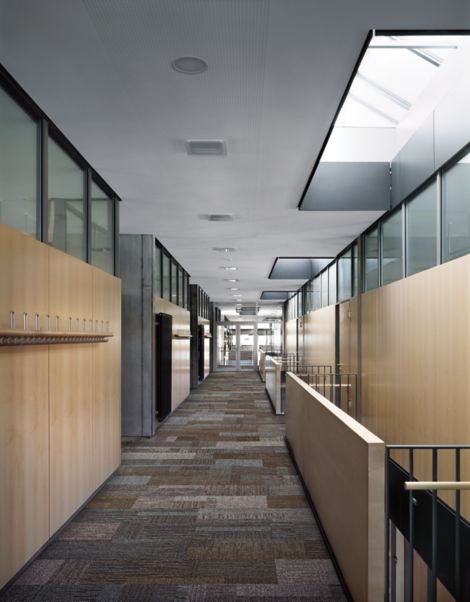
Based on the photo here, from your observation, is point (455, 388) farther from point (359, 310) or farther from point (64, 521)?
point (359, 310)

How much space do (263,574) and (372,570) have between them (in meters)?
1.07

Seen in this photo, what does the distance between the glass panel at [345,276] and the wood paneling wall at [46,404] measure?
194 inches

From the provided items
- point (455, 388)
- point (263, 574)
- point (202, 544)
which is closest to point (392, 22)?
point (455, 388)

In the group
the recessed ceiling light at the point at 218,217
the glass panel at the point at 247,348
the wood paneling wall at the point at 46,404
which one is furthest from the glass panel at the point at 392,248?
the glass panel at the point at 247,348

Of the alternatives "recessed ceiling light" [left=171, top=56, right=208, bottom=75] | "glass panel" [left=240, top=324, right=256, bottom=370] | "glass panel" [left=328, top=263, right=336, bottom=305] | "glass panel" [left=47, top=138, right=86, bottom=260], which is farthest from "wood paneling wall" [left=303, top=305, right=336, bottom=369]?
"glass panel" [left=240, top=324, right=256, bottom=370]

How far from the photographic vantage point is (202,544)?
3875 millimetres

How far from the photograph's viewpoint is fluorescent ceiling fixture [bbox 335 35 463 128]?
16.2 ft

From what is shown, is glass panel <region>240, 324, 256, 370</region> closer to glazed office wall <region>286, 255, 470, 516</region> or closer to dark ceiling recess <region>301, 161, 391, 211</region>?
glazed office wall <region>286, 255, 470, 516</region>

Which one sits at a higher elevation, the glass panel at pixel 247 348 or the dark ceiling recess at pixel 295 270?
the dark ceiling recess at pixel 295 270

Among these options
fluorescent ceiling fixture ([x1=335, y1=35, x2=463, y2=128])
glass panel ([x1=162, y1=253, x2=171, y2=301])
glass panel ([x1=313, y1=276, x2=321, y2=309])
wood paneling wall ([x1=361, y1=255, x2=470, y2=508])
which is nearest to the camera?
wood paneling wall ([x1=361, y1=255, x2=470, y2=508])

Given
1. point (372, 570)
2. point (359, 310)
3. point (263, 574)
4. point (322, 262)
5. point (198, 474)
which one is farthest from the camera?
point (322, 262)

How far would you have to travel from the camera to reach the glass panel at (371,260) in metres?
7.30

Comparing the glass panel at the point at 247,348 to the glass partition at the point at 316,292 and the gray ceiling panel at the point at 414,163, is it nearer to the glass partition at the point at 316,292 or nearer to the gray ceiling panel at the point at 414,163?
the glass partition at the point at 316,292

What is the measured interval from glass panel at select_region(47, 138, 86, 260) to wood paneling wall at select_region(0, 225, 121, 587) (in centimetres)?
19
